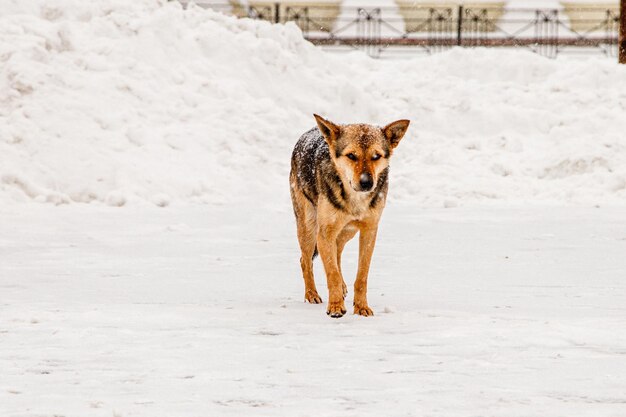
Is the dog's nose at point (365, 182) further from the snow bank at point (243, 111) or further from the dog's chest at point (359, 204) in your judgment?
the snow bank at point (243, 111)

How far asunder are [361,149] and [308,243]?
46.5 inches

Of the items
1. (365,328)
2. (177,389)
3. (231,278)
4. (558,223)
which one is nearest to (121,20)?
(558,223)

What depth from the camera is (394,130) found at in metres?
6.41

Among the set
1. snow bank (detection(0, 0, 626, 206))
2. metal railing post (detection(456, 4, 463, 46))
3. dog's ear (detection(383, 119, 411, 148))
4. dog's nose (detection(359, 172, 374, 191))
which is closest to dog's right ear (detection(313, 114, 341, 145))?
dog's ear (detection(383, 119, 411, 148))

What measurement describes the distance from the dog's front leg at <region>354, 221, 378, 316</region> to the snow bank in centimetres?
746

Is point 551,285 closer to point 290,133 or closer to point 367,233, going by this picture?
point 367,233

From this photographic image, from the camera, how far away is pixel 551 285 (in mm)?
7637

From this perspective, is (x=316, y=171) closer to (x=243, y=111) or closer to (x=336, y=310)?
(x=336, y=310)

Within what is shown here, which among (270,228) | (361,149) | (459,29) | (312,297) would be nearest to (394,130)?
(361,149)

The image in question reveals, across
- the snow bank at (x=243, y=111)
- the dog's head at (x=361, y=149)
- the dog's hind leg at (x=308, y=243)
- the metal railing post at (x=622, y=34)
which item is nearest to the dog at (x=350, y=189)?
the dog's head at (x=361, y=149)

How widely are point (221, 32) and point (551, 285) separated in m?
12.9

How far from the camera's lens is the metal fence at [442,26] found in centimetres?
2677

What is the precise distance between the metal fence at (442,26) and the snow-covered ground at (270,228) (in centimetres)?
413

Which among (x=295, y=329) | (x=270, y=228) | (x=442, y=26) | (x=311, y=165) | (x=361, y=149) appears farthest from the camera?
(x=442, y=26)
